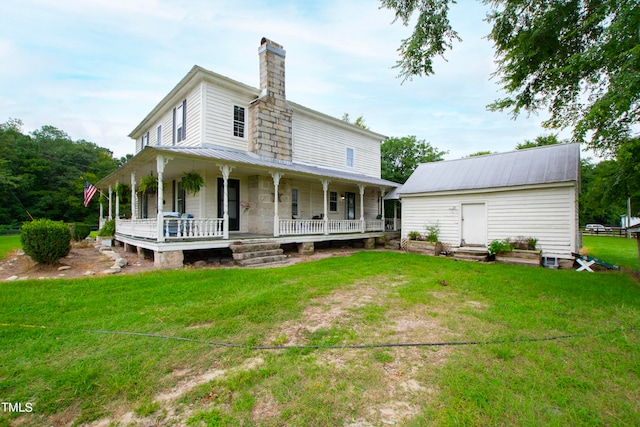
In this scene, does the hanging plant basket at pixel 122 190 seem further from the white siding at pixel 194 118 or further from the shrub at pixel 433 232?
the shrub at pixel 433 232

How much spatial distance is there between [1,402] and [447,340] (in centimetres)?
445

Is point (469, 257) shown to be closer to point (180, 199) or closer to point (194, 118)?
point (194, 118)

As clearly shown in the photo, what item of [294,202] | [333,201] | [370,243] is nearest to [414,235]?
[370,243]

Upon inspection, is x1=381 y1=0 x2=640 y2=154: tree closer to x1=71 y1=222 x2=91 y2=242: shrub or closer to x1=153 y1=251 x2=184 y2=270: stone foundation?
x1=153 y1=251 x2=184 y2=270: stone foundation

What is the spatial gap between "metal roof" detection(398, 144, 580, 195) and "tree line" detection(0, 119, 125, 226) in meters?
28.9

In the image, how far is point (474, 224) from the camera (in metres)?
11.6

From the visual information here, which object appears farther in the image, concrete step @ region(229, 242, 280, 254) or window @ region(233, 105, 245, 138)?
window @ region(233, 105, 245, 138)

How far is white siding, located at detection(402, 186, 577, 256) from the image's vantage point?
31.4ft

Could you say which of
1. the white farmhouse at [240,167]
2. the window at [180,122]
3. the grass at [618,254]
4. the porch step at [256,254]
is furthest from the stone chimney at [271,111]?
the grass at [618,254]

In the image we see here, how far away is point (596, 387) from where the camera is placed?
2521 mm

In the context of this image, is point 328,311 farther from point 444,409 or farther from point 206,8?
point 206,8

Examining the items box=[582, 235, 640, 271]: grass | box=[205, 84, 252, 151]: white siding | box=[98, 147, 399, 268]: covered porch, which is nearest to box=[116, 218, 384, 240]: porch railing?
box=[98, 147, 399, 268]: covered porch

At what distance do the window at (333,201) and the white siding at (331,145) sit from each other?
1.55m

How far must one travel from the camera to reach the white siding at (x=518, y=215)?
956cm
